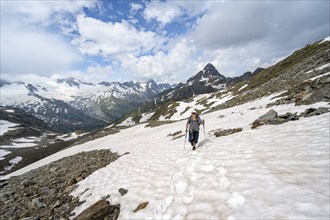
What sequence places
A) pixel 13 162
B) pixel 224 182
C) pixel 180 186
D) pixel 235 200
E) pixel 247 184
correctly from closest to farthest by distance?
pixel 235 200, pixel 247 184, pixel 224 182, pixel 180 186, pixel 13 162

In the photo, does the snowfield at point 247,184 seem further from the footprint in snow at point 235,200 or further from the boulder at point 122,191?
the boulder at point 122,191

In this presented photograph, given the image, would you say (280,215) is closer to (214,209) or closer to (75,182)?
(214,209)

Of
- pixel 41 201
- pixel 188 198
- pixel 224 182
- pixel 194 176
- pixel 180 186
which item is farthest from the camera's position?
pixel 41 201

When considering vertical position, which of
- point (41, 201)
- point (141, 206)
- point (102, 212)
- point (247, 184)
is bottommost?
point (41, 201)

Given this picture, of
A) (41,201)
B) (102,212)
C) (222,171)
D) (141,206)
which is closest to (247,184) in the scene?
(222,171)

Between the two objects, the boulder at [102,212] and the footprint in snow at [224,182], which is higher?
the footprint in snow at [224,182]

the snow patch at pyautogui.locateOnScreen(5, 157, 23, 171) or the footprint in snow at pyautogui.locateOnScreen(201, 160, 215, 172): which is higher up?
the footprint in snow at pyautogui.locateOnScreen(201, 160, 215, 172)

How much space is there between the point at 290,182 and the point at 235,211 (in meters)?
2.36

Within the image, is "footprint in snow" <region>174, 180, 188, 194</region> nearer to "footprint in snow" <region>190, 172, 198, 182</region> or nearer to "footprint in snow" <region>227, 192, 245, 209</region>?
"footprint in snow" <region>190, 172, 198, 182</region>

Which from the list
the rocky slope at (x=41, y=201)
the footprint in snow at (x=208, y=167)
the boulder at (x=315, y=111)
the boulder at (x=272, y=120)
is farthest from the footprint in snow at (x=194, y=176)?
the boulder at (x=315, y=111)

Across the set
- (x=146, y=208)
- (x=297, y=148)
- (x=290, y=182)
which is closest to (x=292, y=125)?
(x=297, y=148)

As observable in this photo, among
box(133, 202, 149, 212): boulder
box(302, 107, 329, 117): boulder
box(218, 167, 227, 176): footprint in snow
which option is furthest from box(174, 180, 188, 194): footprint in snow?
box(302, 107, 329, 117): boulder

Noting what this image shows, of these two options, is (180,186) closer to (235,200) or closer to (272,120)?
(235,200)

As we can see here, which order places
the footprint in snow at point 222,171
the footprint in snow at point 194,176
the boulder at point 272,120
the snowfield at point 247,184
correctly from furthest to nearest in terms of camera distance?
1. the boulder at point 272,120
2. the footprint in snow at point 194,176
3. the footprint in snow at point 222,171
4. the snowfield at point 247,184
